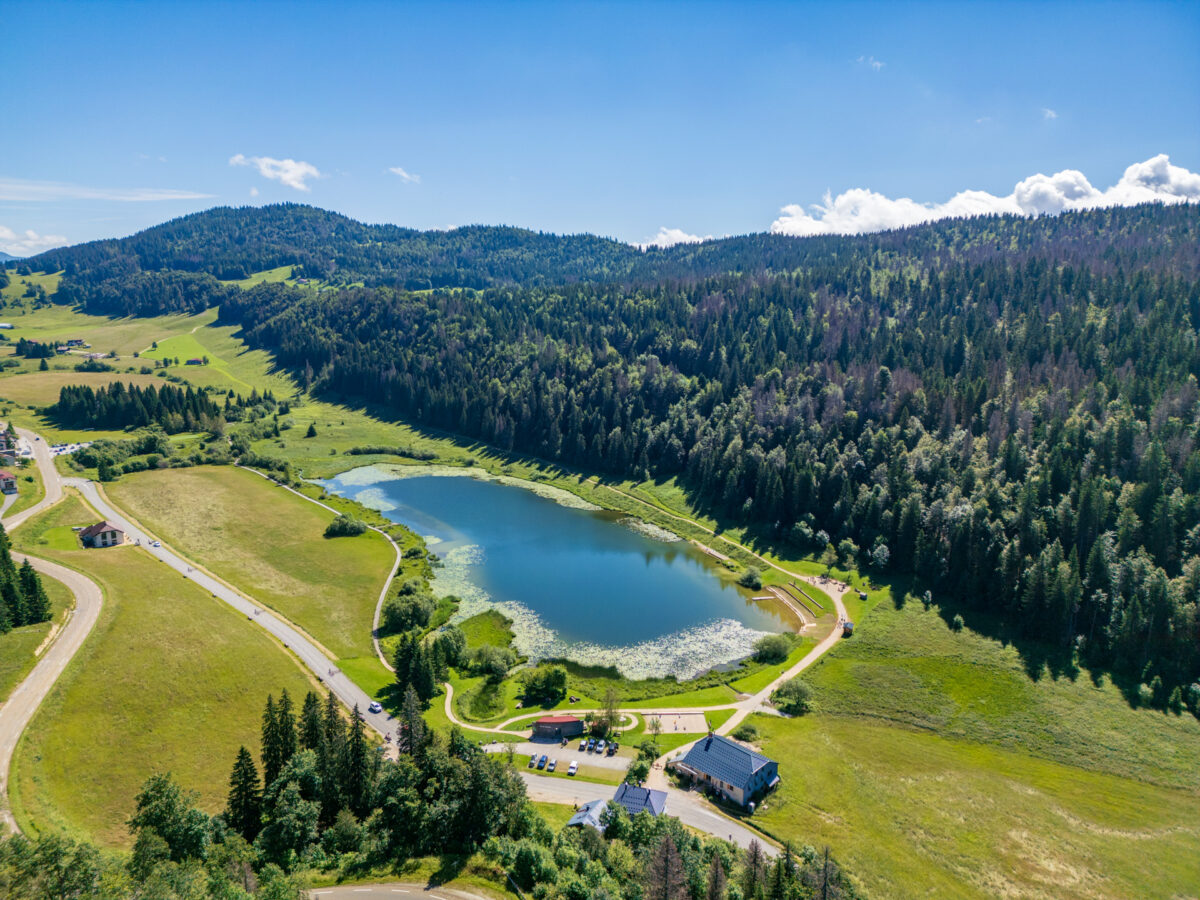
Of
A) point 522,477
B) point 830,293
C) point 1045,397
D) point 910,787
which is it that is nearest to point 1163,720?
point 910,787

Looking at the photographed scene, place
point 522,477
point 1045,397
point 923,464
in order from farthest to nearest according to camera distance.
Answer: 1. point 522,477
2. point 1045,397
3. point 923,464

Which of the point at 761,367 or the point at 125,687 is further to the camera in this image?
the point at 761,367

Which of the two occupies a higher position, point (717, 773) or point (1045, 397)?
point (1045, 397)

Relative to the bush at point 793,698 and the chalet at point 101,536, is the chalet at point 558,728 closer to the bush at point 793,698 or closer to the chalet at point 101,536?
the bush at point 793,698

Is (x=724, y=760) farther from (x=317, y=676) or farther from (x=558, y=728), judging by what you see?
(x=317, y=676)

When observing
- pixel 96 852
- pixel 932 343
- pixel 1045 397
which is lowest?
pixel 96 852

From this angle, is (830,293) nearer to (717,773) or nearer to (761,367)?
(761,367)
